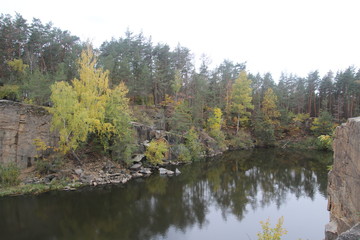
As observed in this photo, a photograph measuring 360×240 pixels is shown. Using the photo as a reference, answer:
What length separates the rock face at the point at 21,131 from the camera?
19.7 m

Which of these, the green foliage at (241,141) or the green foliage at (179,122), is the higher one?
the green foliage at (179,122)

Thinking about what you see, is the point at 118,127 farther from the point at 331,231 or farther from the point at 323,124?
the point at 323,124

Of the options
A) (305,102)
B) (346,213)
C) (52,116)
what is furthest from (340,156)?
(305,102)

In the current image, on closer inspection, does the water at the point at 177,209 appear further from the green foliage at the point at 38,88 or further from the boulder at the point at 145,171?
the green foliage at the point at 38,88

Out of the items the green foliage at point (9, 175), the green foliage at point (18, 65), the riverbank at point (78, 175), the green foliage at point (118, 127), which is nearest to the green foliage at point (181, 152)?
the riverbank at point (78, 175)

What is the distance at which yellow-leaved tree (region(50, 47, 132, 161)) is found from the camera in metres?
19.4

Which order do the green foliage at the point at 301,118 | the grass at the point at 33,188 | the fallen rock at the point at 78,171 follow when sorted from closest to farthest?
the grass at the point at 33,188 < the fallen rock at the point at 78,171 < the green foliage at the point at 301,118

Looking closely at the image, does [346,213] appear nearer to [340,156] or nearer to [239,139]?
[340,156]

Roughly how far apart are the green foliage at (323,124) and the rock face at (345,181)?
38.2 m

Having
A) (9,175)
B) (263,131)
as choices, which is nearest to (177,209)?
(9,175)

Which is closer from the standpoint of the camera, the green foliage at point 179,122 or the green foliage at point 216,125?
the green foliage at point 179,122

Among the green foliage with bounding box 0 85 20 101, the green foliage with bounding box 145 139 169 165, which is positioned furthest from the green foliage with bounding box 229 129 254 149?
the green foliage with bounding box 0 85 20 101

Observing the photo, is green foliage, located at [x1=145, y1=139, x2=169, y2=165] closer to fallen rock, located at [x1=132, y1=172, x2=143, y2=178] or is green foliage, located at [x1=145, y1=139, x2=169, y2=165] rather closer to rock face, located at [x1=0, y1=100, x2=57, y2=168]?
fallen rock, located at [x1=132, y1=172, x2=143, y2=178]

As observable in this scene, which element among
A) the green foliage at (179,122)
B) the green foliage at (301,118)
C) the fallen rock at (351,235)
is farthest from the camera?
the green foliage at (301,118)
